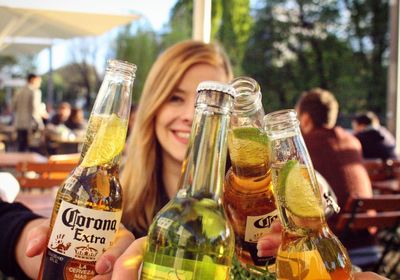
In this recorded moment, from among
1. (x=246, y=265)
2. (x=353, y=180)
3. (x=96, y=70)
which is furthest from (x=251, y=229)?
(x=96, y=70)

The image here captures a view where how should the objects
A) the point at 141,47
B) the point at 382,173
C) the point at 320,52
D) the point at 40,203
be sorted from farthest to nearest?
1. the point at 141,47
2. the point at 320,52
3. the point at 382,173
4. the point at 40,203

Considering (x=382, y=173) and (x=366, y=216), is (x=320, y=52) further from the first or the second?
(x=366, y=216)

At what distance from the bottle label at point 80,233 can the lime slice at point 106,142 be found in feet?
0.28

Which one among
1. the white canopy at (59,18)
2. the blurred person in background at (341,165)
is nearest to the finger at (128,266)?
the blurred person in background at (341,165)

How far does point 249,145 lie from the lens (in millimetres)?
601

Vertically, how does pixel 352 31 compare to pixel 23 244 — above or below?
above

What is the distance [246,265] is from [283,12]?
1958 centimetres

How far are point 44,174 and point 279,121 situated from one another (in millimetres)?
2558

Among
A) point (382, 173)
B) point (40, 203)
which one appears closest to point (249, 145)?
point (40, 203)

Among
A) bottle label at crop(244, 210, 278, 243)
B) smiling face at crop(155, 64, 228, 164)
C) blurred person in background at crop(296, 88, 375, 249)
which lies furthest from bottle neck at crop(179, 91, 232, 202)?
blurred person in background at crop(296, 88, 375, 249)

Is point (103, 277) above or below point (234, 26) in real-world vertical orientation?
below

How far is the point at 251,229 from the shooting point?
23.8 inches

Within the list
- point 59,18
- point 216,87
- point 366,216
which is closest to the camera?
point 216,87

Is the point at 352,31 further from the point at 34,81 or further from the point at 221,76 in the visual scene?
the point at 221,76
